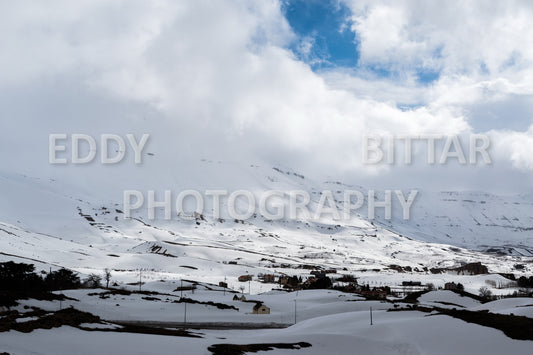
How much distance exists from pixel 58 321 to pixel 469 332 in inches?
1369

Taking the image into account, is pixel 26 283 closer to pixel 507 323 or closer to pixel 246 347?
pixel 246 347

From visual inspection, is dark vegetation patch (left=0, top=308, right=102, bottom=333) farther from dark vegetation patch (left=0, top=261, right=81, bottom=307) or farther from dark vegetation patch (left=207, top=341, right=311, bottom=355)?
dark vegetation patch (left=0, top=261, right=81, bottom=307)

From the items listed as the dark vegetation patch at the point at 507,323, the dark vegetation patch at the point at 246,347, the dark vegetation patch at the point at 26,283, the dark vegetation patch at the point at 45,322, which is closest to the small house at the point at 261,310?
the dark vegetation patch at the point at 26,283

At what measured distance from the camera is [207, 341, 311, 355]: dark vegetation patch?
103 ft

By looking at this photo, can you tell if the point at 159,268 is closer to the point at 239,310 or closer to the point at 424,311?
the point at 239,310

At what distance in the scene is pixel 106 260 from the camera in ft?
636

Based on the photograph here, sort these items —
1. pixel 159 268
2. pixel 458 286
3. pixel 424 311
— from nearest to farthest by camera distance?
pixel 424 311 < pixel 458 286 < pixel 159 268

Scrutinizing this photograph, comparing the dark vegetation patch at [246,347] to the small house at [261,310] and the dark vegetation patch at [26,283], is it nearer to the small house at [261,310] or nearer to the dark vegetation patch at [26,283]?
the dark vegetation patch at [26,283]

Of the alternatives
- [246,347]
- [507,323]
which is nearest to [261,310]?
[507,323]

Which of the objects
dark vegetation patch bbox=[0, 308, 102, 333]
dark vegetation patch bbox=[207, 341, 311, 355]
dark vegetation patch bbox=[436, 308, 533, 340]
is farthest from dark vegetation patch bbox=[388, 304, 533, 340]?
dark vegetation patch bbox=[0, 308, 102, 333]

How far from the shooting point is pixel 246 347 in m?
34.3

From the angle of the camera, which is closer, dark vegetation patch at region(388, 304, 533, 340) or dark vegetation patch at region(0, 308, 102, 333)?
dark vegetation patch at region(0, 308, 102, 333)

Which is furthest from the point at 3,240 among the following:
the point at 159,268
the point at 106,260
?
the point at 159,268

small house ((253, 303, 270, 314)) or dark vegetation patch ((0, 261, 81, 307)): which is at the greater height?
dark vegetation patch ((0, 261, 81, 307))
